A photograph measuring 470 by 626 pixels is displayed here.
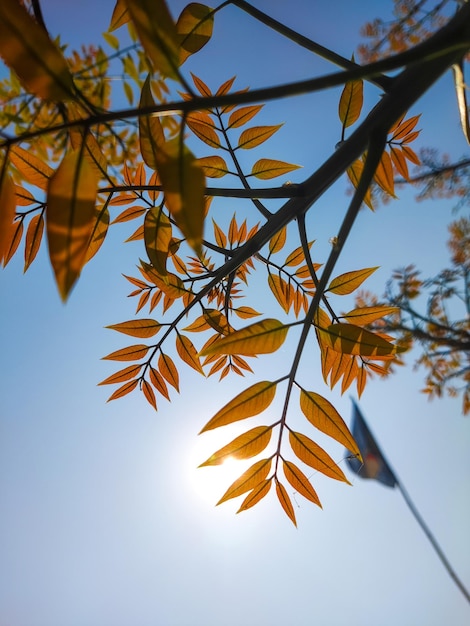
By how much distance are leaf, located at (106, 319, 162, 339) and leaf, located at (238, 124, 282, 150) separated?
0.92ft

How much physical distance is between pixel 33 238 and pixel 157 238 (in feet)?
0.48

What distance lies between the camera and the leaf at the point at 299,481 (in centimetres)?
47

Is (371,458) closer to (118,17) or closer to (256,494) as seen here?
(256,494)

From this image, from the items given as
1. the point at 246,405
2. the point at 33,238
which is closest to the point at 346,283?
the point at 246,405

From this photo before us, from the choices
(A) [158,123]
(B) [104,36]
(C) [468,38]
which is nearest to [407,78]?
(C) [468,38]

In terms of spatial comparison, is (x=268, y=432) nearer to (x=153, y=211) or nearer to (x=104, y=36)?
(x=153, y=211)

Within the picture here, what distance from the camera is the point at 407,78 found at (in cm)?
28

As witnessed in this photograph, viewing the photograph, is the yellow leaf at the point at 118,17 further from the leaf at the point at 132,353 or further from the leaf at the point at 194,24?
the leaf at the point at 132,353

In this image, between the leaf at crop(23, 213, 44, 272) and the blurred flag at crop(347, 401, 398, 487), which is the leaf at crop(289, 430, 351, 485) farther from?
the blurred flag at crop(347, 401, 398, 487)

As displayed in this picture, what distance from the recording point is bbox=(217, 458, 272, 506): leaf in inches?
17.4

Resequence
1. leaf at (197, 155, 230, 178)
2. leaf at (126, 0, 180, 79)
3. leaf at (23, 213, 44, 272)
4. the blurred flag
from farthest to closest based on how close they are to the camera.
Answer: the blurred flag
leaf at (197, 155, 230, 178)
leaf at (23, 213, 44, 272)
leaf at (126, 0, 180, 79)

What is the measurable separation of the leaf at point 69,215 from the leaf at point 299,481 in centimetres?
37

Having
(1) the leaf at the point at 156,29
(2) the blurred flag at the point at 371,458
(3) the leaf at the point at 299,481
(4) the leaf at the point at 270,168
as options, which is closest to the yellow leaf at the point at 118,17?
(4) the leaf at the point at 270,168

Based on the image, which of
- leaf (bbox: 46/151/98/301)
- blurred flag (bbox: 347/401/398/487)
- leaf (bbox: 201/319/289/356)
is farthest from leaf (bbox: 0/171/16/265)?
blurred flag (bbox: 347/401/398/487)
